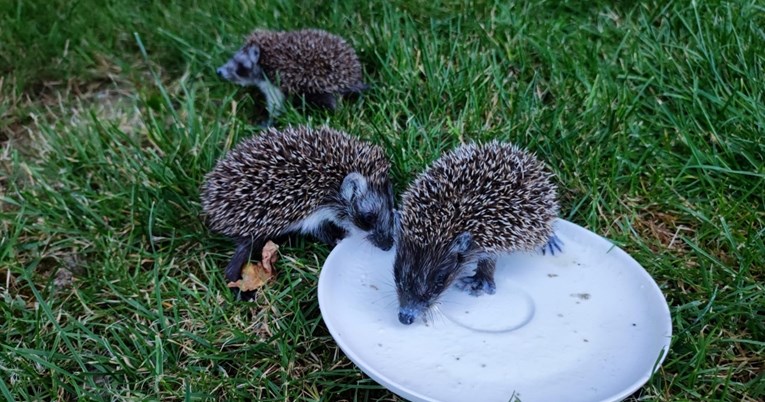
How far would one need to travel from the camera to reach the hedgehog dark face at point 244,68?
5824mm

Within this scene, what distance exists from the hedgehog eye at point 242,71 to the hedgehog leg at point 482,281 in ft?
9.17

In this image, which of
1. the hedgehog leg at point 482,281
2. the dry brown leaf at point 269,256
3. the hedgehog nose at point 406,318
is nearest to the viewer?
the hedgehog nose at point 406,318

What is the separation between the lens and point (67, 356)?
3.90 meters

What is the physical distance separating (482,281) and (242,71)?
2.91 m

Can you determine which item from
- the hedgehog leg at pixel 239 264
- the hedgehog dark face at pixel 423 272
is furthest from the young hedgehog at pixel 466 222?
the hedgehog leg at pixel 239 264

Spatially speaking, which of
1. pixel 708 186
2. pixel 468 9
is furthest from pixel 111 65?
pixel 708 186

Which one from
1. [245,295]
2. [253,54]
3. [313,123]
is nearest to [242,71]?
[253,54]

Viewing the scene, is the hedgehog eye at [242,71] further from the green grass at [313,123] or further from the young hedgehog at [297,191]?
the young hedgehog at [297,191]

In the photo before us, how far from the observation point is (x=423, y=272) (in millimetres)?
3881

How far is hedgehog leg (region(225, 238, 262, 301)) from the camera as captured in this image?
4.37 meters

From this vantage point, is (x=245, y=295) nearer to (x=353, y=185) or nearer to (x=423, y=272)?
(x=353, y=185)

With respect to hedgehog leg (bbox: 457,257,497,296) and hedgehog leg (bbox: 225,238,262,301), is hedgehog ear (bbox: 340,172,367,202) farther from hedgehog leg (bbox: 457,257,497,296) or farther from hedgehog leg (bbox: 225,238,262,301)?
hedgehog leg (bbox: 457,257,497,296)

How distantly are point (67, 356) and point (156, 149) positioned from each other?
200 centimetres

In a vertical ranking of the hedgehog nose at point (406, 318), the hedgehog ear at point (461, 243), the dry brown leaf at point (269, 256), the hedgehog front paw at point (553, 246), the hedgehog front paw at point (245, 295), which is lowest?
the hedgehog front paw at point (245, 295)
